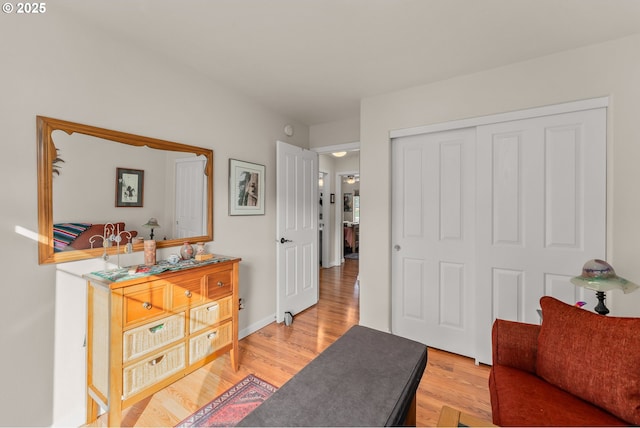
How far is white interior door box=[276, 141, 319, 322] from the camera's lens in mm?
3027

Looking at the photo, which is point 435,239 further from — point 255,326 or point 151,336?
point 151,336

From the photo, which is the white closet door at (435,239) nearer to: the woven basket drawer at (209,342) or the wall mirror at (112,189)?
the woven basket drawer at (209,342)

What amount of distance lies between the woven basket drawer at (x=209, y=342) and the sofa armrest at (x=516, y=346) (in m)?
1.82

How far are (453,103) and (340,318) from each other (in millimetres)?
2546

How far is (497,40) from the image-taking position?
1.84 metres

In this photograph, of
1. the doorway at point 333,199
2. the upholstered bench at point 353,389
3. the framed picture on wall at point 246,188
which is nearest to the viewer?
the upholstered bench at point 353,389

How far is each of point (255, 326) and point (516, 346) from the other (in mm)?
2292

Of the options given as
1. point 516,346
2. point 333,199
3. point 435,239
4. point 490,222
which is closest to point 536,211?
point 490,222

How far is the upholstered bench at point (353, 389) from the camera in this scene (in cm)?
91

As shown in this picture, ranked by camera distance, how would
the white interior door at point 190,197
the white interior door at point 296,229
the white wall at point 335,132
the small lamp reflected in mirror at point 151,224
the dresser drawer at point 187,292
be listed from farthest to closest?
1. the white wall at point 335,132
2. the white interior door at point 296,229
3. the white interior door at point 190,197
4. the small lamp reflected in mirror at point 151,224
5. the dresser drawer at point 187,292

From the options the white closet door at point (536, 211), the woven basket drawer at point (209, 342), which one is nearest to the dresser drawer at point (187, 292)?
the woven basket drawer at point (209, 342)

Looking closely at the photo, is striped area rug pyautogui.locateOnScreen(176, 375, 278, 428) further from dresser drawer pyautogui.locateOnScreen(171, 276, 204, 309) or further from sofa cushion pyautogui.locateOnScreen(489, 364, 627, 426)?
sofa cushion pyautogui.locateOnScreen(489, 364, 627, 426)

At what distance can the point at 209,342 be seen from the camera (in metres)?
1.96

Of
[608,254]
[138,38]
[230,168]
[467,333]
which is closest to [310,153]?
[230,168]
